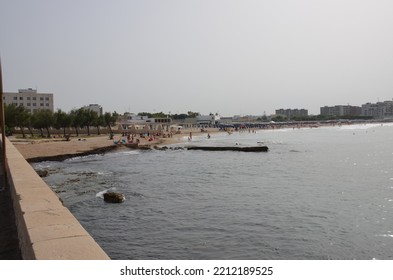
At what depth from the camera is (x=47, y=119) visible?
75938 mm

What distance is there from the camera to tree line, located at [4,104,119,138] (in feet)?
212

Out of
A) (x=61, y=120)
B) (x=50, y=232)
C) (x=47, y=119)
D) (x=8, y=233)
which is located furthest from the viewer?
(x=61, y=120)

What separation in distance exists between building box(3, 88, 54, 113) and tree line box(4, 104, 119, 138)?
120 ft

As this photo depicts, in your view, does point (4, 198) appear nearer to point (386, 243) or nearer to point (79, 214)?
point (79, 214)

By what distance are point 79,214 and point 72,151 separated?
34260mm

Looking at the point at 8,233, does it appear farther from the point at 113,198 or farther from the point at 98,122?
the point at 98,122

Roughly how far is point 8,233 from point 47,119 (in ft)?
240

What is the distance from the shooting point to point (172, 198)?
2209 cm

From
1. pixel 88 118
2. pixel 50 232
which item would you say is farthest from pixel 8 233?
pixel 88 118

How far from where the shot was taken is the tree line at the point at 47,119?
6475cm

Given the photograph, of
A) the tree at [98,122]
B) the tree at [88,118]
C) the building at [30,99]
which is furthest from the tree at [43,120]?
the building at [30,99]

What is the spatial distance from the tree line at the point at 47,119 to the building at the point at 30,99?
3658 centimetres

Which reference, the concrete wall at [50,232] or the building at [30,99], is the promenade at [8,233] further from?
the building at [30,99]
